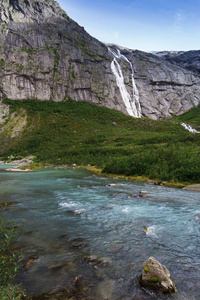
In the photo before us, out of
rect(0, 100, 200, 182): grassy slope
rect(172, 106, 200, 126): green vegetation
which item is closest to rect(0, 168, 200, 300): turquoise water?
rect(0, 100, 200, 182): grassy slope

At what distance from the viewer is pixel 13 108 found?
96.9 meters

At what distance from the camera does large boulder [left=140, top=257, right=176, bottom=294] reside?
18.8ft

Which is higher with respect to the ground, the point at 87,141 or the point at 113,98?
the point at 113,98

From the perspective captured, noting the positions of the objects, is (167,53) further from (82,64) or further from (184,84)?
(82,64)

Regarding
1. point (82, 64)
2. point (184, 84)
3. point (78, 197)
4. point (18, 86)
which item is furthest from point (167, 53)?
point (78, 197)

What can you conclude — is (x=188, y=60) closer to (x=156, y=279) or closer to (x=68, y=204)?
(x=68, y=204)

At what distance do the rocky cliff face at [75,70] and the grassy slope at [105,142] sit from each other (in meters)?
11.3

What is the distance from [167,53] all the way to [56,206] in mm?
215700

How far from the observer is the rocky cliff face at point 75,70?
110 metres

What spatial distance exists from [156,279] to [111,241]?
3351 millimetres

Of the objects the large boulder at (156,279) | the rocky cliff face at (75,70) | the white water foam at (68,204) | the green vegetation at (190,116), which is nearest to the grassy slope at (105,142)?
the rocky cliff face at (75,70)

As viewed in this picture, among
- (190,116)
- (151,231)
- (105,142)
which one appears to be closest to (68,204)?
(151,231)

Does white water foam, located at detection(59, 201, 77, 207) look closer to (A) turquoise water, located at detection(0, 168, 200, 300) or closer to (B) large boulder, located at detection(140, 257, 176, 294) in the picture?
(A) turquoise water, located at detection(0, 168, 200, 300)

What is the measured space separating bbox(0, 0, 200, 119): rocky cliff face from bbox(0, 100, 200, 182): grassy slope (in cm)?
1127
